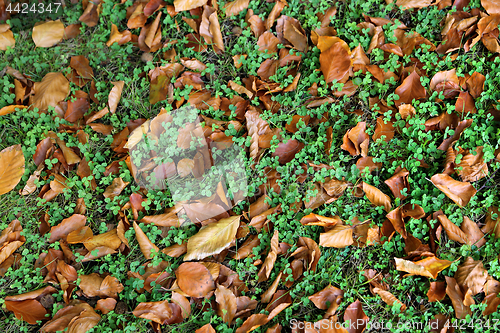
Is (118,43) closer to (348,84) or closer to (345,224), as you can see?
(348,84)

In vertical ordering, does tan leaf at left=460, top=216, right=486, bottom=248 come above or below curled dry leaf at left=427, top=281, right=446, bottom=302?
above

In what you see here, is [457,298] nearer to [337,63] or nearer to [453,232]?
[453,232]

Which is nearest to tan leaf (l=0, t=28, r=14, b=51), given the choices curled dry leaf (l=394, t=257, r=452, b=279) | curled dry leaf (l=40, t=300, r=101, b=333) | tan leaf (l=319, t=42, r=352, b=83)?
curled dry leaf (l=40, t=300, r=101, b=333)

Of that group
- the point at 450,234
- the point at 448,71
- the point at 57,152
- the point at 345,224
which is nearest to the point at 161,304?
the point at 345,224

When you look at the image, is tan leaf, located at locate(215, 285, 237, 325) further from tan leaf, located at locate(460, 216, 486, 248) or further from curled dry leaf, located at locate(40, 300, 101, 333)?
tan leaf, located at locate(460, 216, 486, 248)

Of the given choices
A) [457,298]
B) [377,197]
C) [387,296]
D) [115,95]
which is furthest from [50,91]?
[457,298]

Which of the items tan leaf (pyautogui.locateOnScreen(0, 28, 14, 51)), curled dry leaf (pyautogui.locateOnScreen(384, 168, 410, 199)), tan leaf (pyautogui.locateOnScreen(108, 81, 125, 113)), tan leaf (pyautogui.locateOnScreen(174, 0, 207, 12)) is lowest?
curled dry leaf (pyautogui.locateOnScreen(384, 168, 410, 199))
